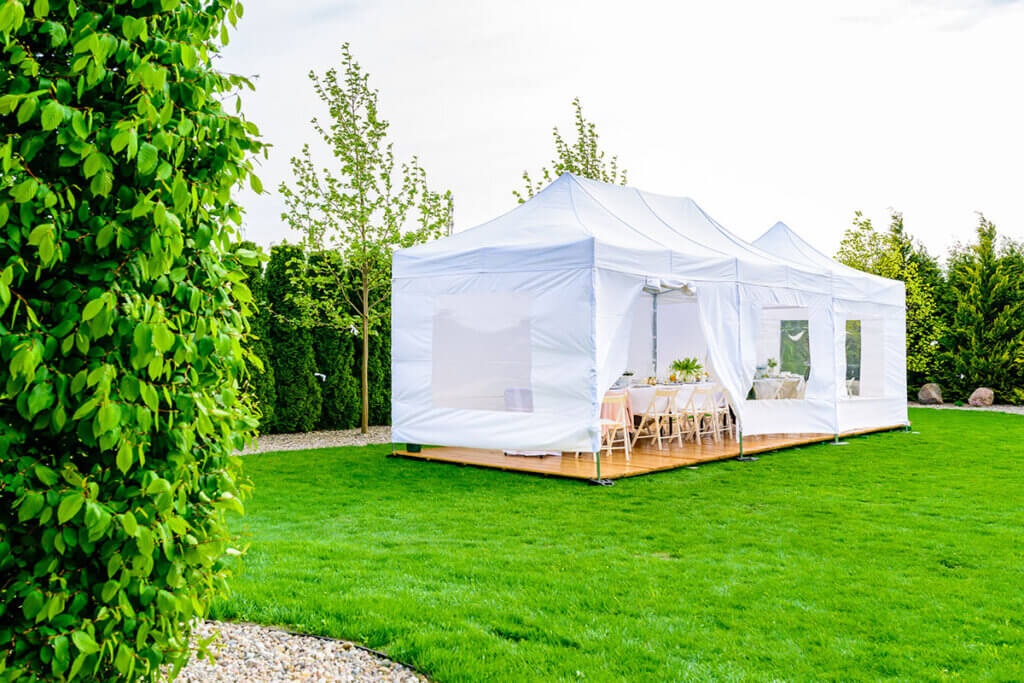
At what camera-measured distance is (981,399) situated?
18.4 meters

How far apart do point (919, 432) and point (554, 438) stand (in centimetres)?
760

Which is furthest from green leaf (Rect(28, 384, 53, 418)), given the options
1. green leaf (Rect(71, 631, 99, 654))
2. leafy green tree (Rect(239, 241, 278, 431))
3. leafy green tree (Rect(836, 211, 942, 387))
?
leafy green tree (Rect(836, 211, 942, 387))

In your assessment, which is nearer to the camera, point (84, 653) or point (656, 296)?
point (84, 653)

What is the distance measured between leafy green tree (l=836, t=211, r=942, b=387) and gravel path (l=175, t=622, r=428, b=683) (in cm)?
1822

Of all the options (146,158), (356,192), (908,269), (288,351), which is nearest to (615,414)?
(356,192)

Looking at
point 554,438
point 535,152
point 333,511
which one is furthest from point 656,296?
point 333,511

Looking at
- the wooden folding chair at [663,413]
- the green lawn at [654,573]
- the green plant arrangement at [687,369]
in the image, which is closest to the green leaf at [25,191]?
the green lawn at [654,573]

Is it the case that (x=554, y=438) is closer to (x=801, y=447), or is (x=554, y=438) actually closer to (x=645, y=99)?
(x=801, y=447)

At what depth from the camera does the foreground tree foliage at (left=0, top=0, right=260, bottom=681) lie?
1994mm

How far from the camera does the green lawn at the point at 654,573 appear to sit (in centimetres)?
380

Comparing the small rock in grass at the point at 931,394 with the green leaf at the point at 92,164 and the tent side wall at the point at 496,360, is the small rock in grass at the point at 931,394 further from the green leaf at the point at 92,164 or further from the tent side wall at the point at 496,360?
the green leaf at the point at 92,164

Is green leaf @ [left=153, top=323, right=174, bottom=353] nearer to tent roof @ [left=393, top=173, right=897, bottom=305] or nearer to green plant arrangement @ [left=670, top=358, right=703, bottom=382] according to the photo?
tent roof @ [left=393, top=173, right=897, bottom=305]

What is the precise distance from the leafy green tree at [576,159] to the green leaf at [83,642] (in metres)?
14.8

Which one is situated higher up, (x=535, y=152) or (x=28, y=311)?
(x=535, y=152)
